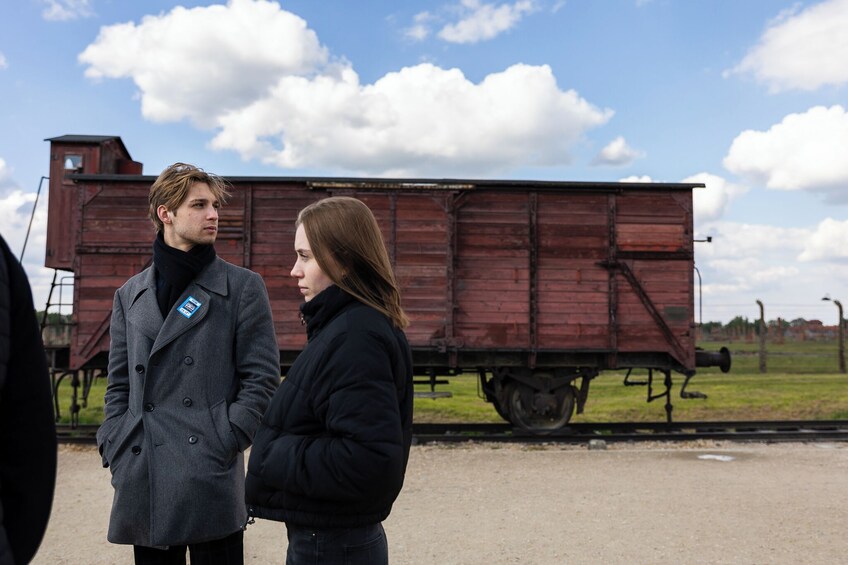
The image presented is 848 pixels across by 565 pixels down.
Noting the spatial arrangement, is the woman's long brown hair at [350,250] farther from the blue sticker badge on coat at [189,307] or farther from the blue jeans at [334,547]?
the blue sticker badge on coat at [189,307]

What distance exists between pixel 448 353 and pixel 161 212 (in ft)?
22.6

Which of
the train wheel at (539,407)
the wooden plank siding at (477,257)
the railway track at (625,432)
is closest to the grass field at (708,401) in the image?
the train wheel at (539,407)

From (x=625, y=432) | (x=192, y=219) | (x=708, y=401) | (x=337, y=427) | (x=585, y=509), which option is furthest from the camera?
(x=708, y=401)

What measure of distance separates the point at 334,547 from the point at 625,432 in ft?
27.7

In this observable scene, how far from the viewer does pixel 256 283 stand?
2711mm

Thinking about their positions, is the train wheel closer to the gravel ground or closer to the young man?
the gravel ground

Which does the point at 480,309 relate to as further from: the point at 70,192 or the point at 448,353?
the point at 70,192

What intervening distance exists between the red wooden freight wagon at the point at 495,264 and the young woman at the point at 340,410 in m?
7.08

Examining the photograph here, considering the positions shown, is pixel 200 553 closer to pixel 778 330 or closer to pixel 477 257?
pixel 477 257

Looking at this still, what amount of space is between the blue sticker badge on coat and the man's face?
0.23 metres

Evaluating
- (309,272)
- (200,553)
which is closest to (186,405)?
(200,553)

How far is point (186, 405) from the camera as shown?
96.7 inches

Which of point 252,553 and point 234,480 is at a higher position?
point 234,480

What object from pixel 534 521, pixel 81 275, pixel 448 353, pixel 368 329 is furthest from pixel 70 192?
pixel 368 329
